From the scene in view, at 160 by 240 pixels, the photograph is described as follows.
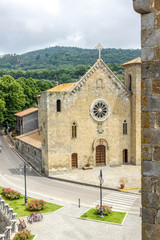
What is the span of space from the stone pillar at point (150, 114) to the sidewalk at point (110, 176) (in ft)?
88.7

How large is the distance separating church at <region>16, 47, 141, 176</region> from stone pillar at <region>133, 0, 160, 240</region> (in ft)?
102

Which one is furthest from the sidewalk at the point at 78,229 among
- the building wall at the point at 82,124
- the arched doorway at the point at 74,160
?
the arched doorway at the point at 74,160

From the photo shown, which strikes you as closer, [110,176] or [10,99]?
[110,176]

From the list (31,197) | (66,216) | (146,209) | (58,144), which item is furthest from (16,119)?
(146,209)

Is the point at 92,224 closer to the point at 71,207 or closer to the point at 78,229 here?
the point at 78,229

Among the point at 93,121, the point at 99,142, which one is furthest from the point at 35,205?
the point at 93,121

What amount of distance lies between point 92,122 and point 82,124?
1481mm

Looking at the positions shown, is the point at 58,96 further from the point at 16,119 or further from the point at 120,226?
the point at 16,119

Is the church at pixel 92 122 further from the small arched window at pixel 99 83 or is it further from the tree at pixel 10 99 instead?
the tree at pixel 10 99

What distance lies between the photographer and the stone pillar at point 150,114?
4.68m

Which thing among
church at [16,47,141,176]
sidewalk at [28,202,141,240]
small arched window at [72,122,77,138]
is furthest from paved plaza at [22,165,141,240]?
small arched window at [72,122,77,138]

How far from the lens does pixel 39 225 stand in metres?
22.7

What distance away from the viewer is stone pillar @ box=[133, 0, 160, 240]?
4676 millimetres

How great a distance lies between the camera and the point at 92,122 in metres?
38.8
